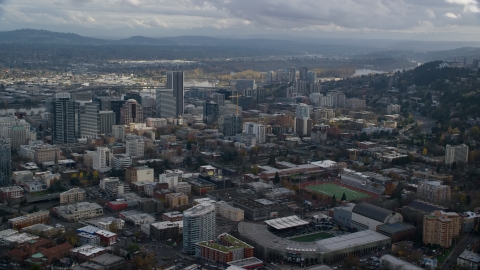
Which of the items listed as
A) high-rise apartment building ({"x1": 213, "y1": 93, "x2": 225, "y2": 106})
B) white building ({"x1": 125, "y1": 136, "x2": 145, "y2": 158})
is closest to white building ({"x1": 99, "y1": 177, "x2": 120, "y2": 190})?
white building ({"x1": 125, "y1": 136, "x2": 145, "y2": 158})

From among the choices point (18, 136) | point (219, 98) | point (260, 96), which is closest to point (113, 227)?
point (18, 136)

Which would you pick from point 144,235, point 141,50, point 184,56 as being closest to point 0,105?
point 144,235

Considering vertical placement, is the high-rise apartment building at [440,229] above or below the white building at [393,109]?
below

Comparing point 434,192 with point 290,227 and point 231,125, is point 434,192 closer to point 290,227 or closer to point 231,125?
point 290,227

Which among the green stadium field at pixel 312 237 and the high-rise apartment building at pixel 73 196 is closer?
the green stadium field at pixel 312 237

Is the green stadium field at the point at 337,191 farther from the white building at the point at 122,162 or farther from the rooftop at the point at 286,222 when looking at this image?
the white building at the point at 122,162

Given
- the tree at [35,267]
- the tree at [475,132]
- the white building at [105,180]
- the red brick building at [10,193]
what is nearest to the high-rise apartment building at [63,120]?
the white building at [105,180]

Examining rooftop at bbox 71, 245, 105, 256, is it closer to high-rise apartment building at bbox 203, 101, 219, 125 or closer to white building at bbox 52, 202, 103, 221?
white building at bbox 52, 202, 103, 221

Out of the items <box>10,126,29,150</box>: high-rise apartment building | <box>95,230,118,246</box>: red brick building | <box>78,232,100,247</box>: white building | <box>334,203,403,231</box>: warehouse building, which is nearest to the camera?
<box>78,232,100,247</box>: white building
